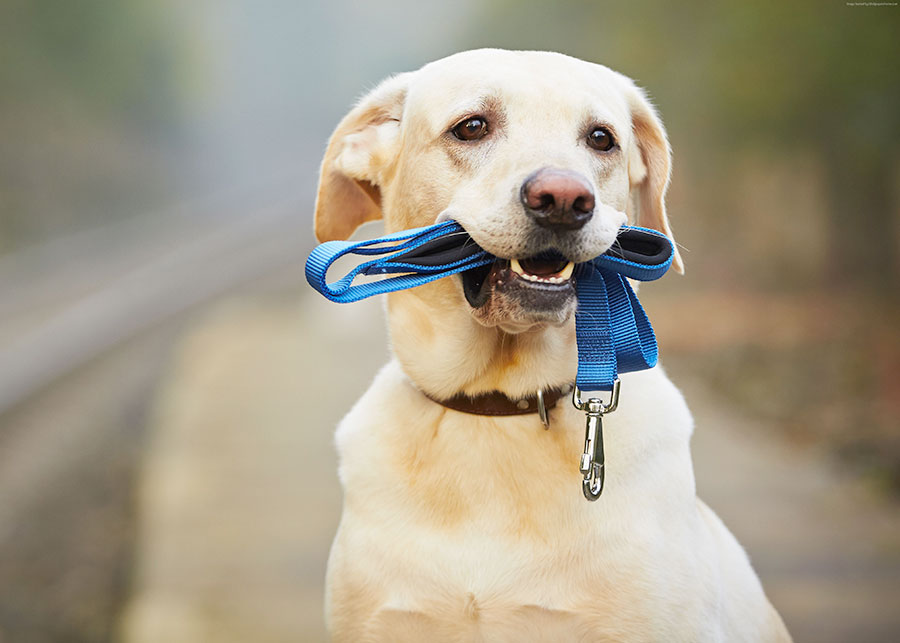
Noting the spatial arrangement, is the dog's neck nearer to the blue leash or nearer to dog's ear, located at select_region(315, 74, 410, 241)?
the blue leash

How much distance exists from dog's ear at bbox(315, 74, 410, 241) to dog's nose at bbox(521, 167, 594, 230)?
63 cm

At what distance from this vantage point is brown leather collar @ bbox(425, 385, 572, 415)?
2.21m

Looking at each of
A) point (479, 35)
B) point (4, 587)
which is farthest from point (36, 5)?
point (4, 587)

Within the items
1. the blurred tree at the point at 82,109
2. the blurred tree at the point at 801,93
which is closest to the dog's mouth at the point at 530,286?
the blurred tree at the point at 801,93

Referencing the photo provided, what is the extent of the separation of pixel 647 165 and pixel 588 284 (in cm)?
58

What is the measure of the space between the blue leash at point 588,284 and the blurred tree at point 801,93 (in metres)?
4.88

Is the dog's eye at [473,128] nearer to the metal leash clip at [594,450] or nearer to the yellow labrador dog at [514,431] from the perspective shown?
the yellow labrador dog at [514,431]

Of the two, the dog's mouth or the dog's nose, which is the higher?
the dog's nose

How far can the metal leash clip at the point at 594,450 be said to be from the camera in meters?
1.89

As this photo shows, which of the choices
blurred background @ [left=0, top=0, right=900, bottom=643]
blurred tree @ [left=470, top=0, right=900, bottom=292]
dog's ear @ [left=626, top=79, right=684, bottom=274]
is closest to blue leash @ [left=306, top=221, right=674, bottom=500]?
dog's ear @ [left=626, top=79, right=684, bottom=274]

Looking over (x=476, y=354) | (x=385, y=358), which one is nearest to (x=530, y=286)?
(x=476, y=354)

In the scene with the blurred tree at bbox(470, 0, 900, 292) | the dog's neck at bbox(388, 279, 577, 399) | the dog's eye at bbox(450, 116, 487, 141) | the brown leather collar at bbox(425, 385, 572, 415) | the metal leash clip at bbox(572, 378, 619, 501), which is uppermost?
the blurred tree at bbox(470, 0, 900, 292)

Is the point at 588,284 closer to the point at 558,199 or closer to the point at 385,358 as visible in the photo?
the point at 558,199

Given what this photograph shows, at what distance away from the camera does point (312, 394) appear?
23.6ft
